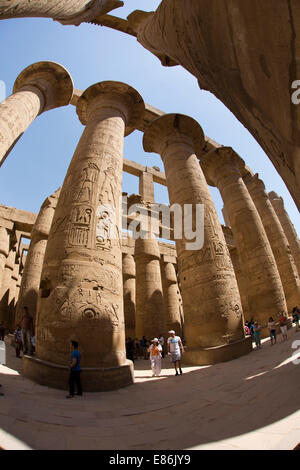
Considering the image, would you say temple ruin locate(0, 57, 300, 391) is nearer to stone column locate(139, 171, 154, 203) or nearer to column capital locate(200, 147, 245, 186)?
column capital locate(200, 147, 245, 186)

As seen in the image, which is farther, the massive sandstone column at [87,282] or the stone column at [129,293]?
the stone column at [129,293]

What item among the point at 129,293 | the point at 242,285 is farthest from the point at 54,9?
the point at 242,285

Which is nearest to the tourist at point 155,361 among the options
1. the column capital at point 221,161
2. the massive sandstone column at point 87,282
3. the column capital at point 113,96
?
the massive sandstone column at point 87,282

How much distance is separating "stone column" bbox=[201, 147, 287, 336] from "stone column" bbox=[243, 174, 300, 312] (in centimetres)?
289

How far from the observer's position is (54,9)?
16.4ft

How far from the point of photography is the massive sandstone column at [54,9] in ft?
12.3

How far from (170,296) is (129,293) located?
3192 mm

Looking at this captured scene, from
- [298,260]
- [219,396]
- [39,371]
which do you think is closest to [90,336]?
[39,371]

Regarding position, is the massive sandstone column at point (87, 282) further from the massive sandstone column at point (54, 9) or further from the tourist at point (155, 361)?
the massive sandstone column at point (54, 9)

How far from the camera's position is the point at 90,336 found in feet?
13.5

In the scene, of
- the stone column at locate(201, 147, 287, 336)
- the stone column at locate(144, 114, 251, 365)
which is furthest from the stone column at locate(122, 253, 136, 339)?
the stone column at locate(144, 114, 251, 365)

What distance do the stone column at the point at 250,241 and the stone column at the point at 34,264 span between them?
365 inches

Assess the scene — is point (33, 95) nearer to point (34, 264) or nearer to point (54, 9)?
point (54, 9)
